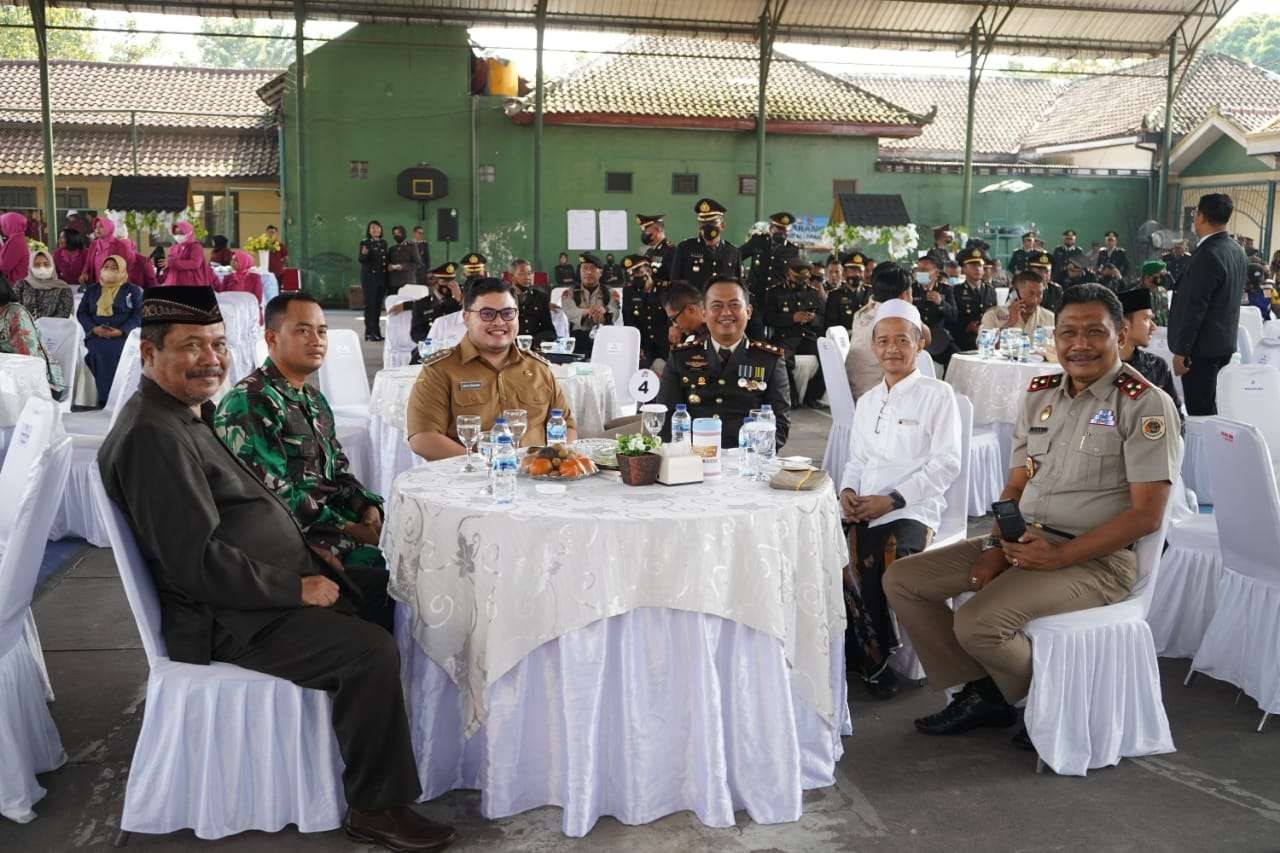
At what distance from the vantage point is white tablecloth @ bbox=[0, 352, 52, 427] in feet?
17.8

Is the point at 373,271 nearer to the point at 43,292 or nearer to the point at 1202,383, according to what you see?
the point at 43,292

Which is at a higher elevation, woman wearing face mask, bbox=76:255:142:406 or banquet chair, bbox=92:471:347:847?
woman wearing face mask, bbox=76:255:142:406

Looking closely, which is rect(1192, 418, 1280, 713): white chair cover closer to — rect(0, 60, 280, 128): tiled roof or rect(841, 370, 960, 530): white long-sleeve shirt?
rect(841, 370, 960, 530): white long-sleeve shirt

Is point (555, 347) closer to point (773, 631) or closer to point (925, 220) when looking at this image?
point (773, 631)

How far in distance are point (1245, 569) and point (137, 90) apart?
26.8 metres

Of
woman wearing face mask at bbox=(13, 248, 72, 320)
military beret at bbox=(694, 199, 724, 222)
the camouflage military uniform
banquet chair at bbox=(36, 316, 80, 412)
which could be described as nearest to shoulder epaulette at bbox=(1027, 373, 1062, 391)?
the camouflage military uniform

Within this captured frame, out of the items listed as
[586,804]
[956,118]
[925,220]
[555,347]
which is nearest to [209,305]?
[586,804]

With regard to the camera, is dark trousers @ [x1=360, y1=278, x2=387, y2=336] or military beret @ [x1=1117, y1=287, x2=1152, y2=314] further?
dark trousers @ [x1=360, y1=278, x2=387, y2=336]

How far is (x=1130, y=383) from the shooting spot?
3.48 metres

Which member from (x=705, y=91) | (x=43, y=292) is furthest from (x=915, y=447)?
(x=705, y=91)

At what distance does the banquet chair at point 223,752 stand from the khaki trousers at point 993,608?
6.13 ft

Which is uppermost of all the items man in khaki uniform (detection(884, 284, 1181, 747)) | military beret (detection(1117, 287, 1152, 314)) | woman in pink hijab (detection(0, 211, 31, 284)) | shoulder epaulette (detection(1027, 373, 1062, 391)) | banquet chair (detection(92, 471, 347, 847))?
woman in pink hijab (detection(0, 211, 31, 284))

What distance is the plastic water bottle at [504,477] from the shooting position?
308cm

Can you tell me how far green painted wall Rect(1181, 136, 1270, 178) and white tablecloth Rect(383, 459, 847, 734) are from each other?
20617 mm
